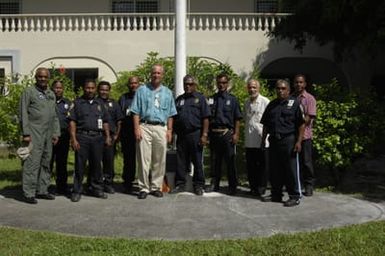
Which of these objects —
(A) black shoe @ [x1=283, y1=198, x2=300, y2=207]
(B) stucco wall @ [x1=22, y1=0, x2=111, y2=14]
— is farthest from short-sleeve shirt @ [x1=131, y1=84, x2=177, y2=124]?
(B) stucco wall @ [x1=22, y1=0, x2=111, y2=14]

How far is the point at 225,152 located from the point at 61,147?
2440mm

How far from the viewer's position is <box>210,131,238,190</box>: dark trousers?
880 centimetres

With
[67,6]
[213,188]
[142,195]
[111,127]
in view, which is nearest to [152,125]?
[111,127]

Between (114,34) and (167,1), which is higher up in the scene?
(167,1)

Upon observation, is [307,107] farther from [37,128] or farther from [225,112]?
[37,128]

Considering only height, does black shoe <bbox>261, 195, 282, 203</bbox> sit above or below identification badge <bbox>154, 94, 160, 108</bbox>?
below

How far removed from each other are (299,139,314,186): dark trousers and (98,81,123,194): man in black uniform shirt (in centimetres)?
272

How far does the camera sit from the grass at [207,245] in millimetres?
5914

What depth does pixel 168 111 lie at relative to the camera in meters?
8.63

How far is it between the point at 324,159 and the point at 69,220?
4116 millimetres

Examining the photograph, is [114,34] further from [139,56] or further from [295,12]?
[295,12]

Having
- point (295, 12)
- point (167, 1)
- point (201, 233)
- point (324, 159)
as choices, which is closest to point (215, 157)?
point (324, 159)

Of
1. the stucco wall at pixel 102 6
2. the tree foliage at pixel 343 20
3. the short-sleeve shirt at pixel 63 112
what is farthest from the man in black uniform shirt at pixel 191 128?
the stucco wall at pixel 102 6

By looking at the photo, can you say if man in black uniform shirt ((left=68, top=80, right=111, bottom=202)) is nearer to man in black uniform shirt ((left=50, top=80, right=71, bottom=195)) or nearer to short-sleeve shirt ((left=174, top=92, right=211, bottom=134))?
man in black uniform shirt ((left=50, top=80, right=71, bottom=195))
